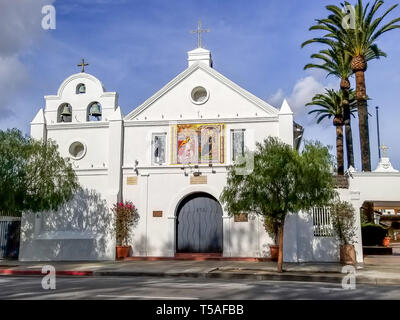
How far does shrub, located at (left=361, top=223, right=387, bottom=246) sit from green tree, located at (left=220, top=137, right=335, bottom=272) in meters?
12.8

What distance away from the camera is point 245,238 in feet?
68.4

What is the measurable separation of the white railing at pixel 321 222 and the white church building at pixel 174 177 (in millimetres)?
45

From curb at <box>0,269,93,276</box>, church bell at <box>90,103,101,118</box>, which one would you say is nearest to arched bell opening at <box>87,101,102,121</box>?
church bell at <box>90,103,101,118</box>

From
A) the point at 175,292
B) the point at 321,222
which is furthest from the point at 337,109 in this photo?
the point at 175,292

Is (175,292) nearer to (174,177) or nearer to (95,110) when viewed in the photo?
(174,177)

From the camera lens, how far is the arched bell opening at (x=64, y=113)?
78.1ft

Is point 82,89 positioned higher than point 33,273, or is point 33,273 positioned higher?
point 82,89

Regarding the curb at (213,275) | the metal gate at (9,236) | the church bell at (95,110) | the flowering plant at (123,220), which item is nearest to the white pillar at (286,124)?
the curb at (213,275)

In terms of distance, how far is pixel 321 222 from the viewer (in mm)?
20734

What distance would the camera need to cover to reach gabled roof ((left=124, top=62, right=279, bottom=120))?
2183 centimetres

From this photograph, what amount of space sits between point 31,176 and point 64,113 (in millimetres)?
4728

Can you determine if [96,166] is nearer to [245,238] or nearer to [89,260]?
[89,260]

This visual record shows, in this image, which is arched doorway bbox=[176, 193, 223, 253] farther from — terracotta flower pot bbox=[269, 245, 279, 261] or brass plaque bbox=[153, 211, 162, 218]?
terracotta flower pot bbox=[269, 245, 279, 261]
